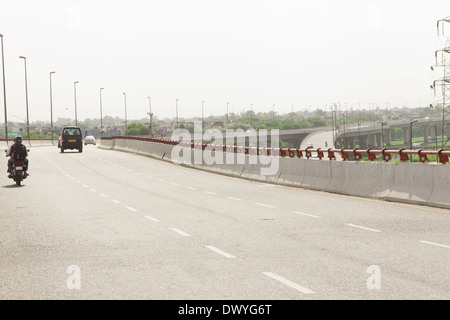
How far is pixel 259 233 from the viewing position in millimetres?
12016

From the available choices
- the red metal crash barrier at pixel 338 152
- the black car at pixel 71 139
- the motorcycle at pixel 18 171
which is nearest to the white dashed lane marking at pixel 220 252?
the red metal crash barrier at pixel 338 152

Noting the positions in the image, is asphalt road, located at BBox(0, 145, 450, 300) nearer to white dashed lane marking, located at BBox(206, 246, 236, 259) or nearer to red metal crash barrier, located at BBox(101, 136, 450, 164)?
white dashed lane marking, located at BBox(206, 246, 236, 259)

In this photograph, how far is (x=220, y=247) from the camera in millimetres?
10430

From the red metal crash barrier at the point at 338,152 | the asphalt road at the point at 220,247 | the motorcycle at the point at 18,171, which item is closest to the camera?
the asphalt road at the point at 220,247

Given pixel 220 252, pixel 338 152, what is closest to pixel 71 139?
pixel 338 152

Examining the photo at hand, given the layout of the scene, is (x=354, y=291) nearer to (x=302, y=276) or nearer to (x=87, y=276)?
(x=302, y=276)

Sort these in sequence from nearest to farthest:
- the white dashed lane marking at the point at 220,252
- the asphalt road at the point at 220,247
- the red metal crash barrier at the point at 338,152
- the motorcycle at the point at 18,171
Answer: the asphalt road at the point at 220,247 → the white dashed lane marking at the point at 220,252 → the red metal crash barrier at the point at 338,152 → the motorcycle at the point at 18,171

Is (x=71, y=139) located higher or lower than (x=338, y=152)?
higher

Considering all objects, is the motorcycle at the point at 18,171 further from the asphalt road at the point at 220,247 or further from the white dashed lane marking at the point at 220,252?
the white dashed lane marking at the point at 220,252

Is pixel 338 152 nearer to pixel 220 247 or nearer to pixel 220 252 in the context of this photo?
pixel 220 247

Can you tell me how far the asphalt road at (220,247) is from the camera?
7.48 meters
